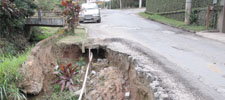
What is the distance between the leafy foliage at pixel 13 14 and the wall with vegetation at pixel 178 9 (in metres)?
10.6

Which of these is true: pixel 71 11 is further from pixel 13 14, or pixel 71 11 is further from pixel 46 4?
pixel 46 4

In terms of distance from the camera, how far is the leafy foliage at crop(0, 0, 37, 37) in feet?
30.6

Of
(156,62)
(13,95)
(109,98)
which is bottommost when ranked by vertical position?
(109,98)

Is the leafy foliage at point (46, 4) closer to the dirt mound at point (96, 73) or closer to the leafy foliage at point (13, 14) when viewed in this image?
the leafy foliage at point (13, 14)

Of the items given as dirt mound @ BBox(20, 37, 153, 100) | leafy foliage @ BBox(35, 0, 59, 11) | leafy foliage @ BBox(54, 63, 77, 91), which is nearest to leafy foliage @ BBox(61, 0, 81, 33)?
dirt mound @ BBox(20, 37, 153, 100)

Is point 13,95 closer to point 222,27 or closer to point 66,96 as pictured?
point 66,96

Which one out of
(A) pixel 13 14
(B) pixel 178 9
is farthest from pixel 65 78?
(B) pixel 178 9

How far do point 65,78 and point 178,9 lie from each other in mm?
13608

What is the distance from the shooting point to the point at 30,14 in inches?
461

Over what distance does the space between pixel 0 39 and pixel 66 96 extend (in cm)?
560

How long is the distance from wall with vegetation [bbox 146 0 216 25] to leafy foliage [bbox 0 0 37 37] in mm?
10597

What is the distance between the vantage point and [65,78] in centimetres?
663

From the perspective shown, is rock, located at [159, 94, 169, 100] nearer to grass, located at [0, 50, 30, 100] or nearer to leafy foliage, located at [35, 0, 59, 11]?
grass, located at [0, 50, 30, 100]

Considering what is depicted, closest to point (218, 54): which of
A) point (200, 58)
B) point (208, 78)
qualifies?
point (200, 58)
